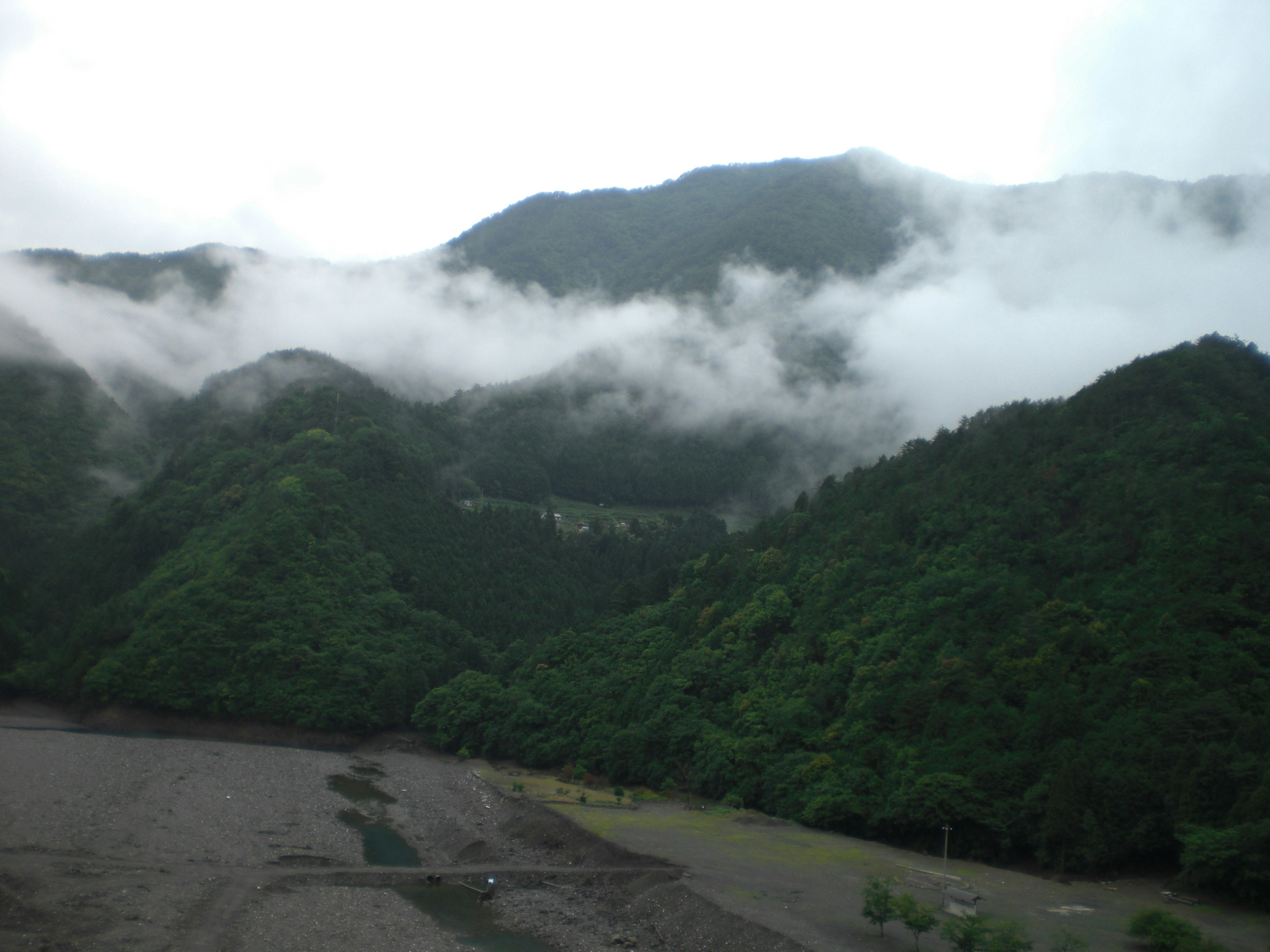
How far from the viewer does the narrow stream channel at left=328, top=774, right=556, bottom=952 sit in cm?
3316

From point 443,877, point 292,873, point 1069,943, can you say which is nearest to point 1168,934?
point 1069,943

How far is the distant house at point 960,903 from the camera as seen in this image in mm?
32875

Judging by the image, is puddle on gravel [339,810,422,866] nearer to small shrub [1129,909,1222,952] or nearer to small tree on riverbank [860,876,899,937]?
small tree on riverbank [860,876,899,937]

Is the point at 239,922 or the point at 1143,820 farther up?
the point at 1143,820

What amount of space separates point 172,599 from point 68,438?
57.3 m

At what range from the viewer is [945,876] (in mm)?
39188

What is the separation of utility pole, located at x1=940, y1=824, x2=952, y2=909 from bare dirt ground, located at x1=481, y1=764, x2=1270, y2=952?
41cm

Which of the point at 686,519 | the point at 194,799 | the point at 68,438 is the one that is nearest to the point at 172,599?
the point at 194,799

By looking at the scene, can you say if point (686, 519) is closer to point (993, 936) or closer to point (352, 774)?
point (352, 774)

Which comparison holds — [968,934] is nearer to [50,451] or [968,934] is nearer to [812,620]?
[812,620]

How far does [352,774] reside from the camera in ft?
231

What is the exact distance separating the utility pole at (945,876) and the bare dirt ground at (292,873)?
23.6ft

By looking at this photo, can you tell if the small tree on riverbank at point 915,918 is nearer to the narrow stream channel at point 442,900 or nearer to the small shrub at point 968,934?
the small shrub at point 968,934

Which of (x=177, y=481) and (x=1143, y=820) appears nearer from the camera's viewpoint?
(x=1143, y=820)
